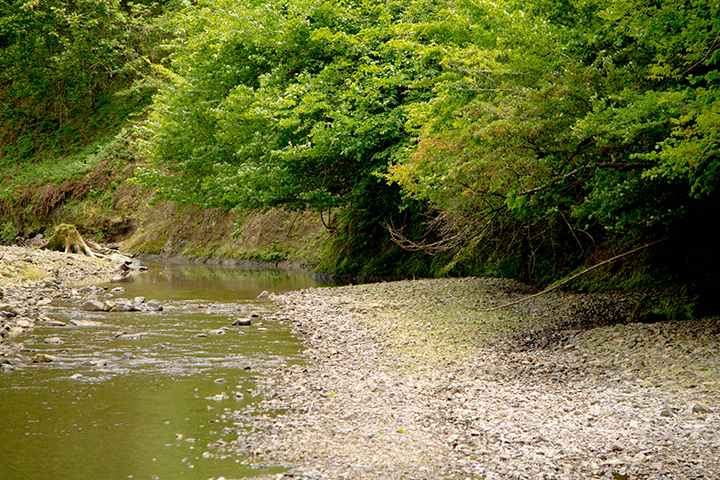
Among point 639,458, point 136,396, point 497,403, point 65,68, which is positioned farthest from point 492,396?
point 65,68

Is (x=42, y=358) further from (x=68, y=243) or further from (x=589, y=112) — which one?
(x=68, y=243)

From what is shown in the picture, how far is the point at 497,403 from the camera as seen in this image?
595 centimetres

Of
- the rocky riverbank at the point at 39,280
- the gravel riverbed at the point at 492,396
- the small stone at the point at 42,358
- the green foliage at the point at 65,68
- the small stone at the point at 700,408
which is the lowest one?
the rocky riverbank at the point at 39,280

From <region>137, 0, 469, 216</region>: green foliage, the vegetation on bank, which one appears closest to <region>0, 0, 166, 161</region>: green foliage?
the vegetation on bank

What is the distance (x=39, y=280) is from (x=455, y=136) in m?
11.9

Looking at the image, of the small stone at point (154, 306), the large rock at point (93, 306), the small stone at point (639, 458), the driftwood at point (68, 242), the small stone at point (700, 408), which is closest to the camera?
the small stone at point (639, 458)

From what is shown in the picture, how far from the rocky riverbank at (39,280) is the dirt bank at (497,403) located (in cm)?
408

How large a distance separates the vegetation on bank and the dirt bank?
183 cm

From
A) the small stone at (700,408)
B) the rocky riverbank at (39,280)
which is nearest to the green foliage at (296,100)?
the rocky riverbank at (39,280)

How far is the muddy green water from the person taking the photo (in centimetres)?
464

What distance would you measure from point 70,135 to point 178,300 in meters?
32.1

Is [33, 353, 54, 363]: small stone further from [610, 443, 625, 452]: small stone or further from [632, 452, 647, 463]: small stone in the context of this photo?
[632, 452, 647, 463]: small stone

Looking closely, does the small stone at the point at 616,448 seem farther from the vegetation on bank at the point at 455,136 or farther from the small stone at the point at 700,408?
the vegetation on bank at the point at 455,136

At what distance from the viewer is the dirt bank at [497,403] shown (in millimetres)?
4586
